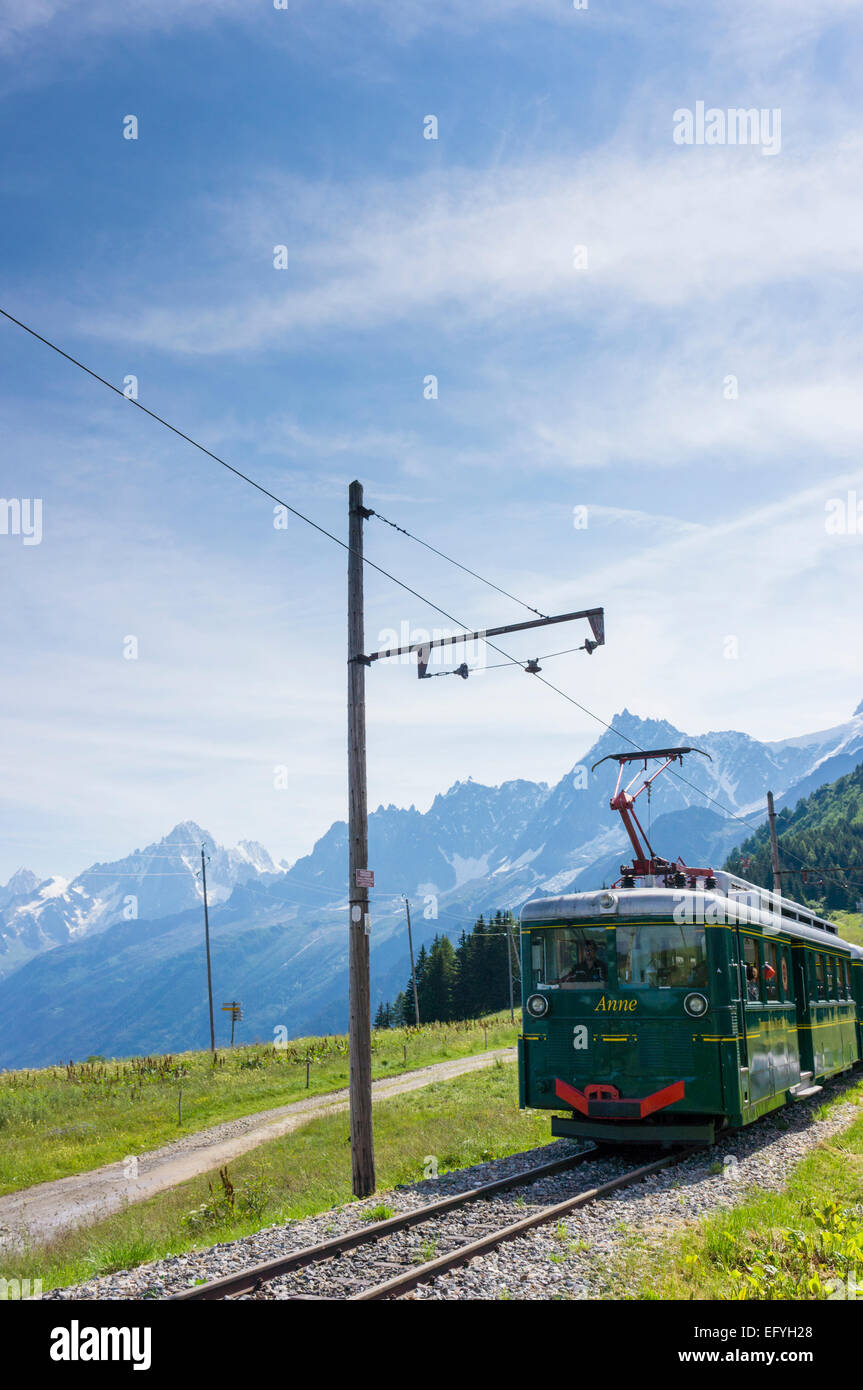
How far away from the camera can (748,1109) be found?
1438 centimetres

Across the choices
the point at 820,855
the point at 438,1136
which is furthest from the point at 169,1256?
the point at 820,855

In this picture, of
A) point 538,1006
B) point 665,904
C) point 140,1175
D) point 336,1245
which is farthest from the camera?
point 140,1175

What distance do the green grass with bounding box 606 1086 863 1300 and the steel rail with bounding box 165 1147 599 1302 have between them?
2.44 m

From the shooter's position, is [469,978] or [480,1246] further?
[469,978]

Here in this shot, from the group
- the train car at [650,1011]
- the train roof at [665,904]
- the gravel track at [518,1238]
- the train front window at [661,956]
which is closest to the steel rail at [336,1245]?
the gravel track at [518,1238]

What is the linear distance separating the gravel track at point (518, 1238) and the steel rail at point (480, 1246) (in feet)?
0.38

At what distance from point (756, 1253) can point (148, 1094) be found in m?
31.9

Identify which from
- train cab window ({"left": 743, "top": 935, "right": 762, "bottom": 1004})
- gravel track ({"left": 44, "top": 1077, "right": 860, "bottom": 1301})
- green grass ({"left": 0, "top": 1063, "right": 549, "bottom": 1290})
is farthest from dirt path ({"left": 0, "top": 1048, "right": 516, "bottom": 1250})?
train cab window ({"left": 743, "top": 935, "right": 762, "bottom": 1004})

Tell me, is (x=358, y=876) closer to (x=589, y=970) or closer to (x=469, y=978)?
(x=589, y=970)

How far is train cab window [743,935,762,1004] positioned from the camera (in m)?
15.1

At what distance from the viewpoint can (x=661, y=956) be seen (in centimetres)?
1430

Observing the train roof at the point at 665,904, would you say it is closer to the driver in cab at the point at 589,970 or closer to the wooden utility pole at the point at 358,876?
the driver in cab at the point at 589,970

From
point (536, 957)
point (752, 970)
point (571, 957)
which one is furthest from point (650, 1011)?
point (752, 970)
